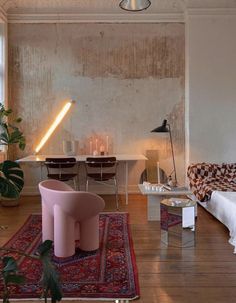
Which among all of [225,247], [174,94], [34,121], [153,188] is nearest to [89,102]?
[34,121]

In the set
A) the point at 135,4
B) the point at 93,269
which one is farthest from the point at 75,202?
the point at 135,4

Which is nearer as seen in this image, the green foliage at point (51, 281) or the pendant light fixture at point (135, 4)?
the green foliage at point (51, 281)

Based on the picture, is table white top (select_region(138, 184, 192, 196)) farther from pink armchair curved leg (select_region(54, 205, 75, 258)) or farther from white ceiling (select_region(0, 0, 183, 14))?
white ceiling (select_region(0, 0, 183, 14))

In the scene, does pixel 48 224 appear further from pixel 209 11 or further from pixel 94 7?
pixel 209 11

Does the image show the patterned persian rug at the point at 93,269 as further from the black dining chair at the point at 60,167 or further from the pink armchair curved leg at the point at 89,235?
the black dining chair at the point at 60,167

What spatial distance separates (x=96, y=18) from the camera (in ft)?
19.7

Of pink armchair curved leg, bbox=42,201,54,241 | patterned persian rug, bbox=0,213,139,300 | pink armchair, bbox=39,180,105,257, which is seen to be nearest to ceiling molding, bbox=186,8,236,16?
patterned persian rug, bbox=0,213,139,300

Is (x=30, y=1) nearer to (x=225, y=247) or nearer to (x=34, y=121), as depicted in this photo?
(x=34, y=121)

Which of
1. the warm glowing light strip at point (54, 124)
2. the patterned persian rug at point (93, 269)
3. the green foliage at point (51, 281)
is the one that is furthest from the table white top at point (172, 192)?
the green foliage at point (51, 281)

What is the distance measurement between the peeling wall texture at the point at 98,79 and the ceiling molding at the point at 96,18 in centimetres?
9

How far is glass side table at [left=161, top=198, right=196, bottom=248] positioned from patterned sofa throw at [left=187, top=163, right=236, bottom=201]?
3.93ft

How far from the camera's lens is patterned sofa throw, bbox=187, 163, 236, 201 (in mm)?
4879

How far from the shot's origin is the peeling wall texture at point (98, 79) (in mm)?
6008

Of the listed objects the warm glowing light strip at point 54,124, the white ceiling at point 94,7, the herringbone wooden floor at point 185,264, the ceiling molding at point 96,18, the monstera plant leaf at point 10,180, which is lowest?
the herringbone wooden floor at point 185,264
